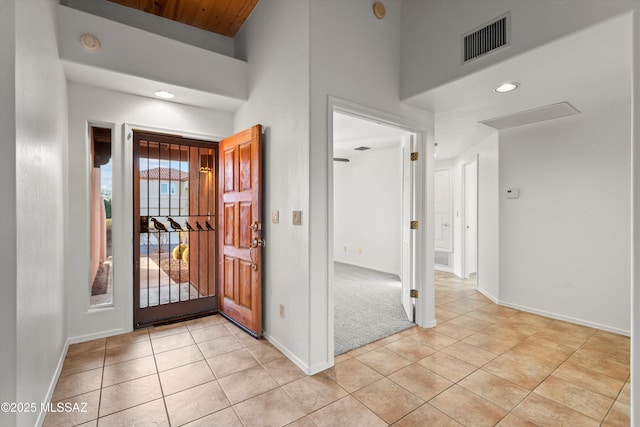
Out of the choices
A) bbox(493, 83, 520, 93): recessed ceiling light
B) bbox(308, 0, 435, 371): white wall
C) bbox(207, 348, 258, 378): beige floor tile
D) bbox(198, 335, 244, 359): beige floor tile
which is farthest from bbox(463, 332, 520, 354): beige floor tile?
bbox(493, 83, 520, 93): recessed ceiling light

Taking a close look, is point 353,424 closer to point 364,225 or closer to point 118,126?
point 118,126

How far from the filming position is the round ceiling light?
2504mm

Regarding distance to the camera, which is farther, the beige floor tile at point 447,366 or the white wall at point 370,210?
the white wall at point 370,210

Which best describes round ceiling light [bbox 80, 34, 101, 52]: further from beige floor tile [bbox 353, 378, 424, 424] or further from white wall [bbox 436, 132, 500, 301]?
white wall [bbox 436, 132, 500, 301]

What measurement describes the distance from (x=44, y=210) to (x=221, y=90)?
1.95 m

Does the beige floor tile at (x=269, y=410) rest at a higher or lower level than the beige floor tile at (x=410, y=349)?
higher

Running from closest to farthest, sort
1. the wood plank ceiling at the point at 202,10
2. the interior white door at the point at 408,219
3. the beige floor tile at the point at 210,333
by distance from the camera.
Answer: the beige floor tile at the point at 210,333 < the wood plank ceiling at the point at 202,10 < the interior white door at the point at 408,219

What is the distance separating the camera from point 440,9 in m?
2.65

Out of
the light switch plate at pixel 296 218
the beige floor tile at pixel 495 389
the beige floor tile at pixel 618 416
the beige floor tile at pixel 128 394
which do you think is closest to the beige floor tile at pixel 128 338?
the beige floor tile at pixel 128 394

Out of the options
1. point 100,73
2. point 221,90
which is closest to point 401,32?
point 221,90

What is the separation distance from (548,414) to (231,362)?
2.27m

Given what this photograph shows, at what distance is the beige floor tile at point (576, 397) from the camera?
6.32ft

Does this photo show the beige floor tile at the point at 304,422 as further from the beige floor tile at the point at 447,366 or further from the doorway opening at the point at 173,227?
the doorway opening at the point at 173,227

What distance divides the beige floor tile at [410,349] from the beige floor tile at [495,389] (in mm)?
428
